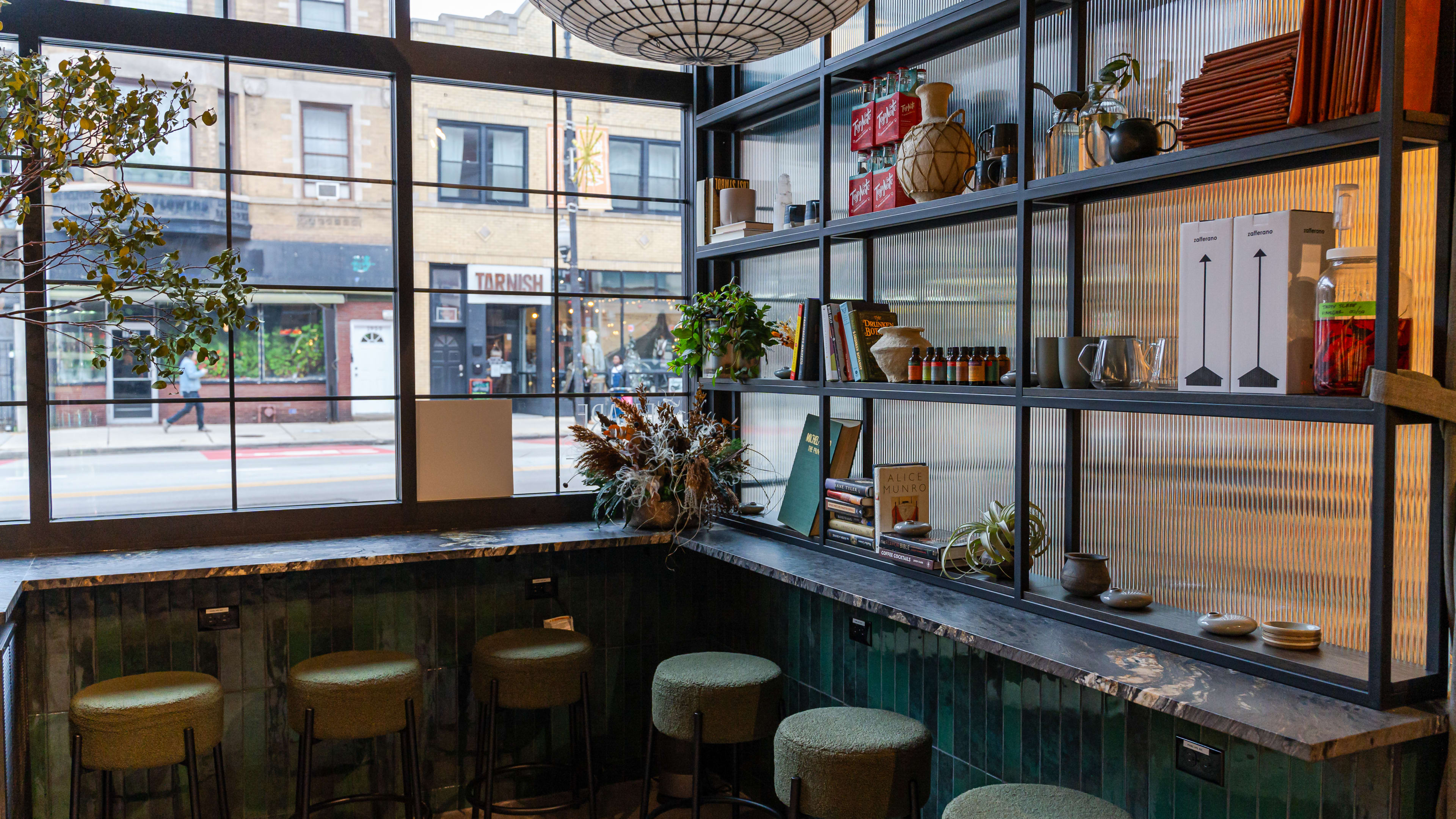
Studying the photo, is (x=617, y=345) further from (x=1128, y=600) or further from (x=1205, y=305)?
(x=1205, y=305)

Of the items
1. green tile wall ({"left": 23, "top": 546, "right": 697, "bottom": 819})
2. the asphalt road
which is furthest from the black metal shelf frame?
the asphalt road

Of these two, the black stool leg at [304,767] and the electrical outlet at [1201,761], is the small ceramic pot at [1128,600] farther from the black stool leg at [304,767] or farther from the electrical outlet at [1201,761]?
the black stool leg at [304,767]

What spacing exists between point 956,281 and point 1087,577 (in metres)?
1.02

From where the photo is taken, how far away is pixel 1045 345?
2.41m

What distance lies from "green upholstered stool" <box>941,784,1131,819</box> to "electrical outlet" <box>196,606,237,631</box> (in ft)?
7.74

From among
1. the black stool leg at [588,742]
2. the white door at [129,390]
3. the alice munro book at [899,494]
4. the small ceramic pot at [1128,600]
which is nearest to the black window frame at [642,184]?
the alice munro book at [899,494]

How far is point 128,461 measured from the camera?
153 inches

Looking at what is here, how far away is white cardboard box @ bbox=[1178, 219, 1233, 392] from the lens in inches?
77.0

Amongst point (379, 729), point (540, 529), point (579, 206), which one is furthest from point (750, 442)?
point (379, 729)

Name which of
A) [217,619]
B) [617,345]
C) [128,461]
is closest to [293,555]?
[217,619]

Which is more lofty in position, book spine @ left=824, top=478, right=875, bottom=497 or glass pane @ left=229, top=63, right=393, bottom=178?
glass pane @ left=229, top=63, right=393, bottom=178

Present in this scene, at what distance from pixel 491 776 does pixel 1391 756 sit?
2.52m

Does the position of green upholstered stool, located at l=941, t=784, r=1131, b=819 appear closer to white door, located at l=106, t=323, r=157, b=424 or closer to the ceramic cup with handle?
the ceramic cup with handle

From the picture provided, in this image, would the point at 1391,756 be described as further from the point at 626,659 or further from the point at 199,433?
the point at 199,433
